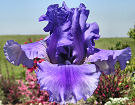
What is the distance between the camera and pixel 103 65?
5.21 feet

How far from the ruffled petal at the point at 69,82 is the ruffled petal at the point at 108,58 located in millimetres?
210

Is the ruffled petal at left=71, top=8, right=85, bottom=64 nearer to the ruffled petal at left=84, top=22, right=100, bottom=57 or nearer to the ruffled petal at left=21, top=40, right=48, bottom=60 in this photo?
the ruffled petal at left=84, top=22, right=100, bottom=57

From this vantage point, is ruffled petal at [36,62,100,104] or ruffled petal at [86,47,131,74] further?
ruffled petal at [86,47,131,74]

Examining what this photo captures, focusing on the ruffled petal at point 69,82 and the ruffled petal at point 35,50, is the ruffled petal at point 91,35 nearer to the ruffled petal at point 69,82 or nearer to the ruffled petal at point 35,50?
the ruffled petal at point 69,82

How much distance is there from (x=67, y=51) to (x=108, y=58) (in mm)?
318

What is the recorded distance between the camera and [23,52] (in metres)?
1.63

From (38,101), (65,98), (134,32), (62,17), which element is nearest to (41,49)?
(62,17)

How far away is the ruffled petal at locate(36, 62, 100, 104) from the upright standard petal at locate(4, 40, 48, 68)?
0.27 metres

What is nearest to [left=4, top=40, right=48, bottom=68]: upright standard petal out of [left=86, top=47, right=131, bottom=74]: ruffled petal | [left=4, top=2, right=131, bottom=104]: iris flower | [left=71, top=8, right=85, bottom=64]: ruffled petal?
[left=4, top=2, right=131, bottom=104]: iris flower

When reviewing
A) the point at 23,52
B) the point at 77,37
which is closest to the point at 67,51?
the point at 77,37

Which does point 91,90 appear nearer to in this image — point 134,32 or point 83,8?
point 83,8

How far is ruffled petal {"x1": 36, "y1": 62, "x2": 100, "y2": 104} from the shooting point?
120 centimetres

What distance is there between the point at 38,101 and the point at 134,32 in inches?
477

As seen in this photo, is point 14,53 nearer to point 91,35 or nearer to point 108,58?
point 91,35
